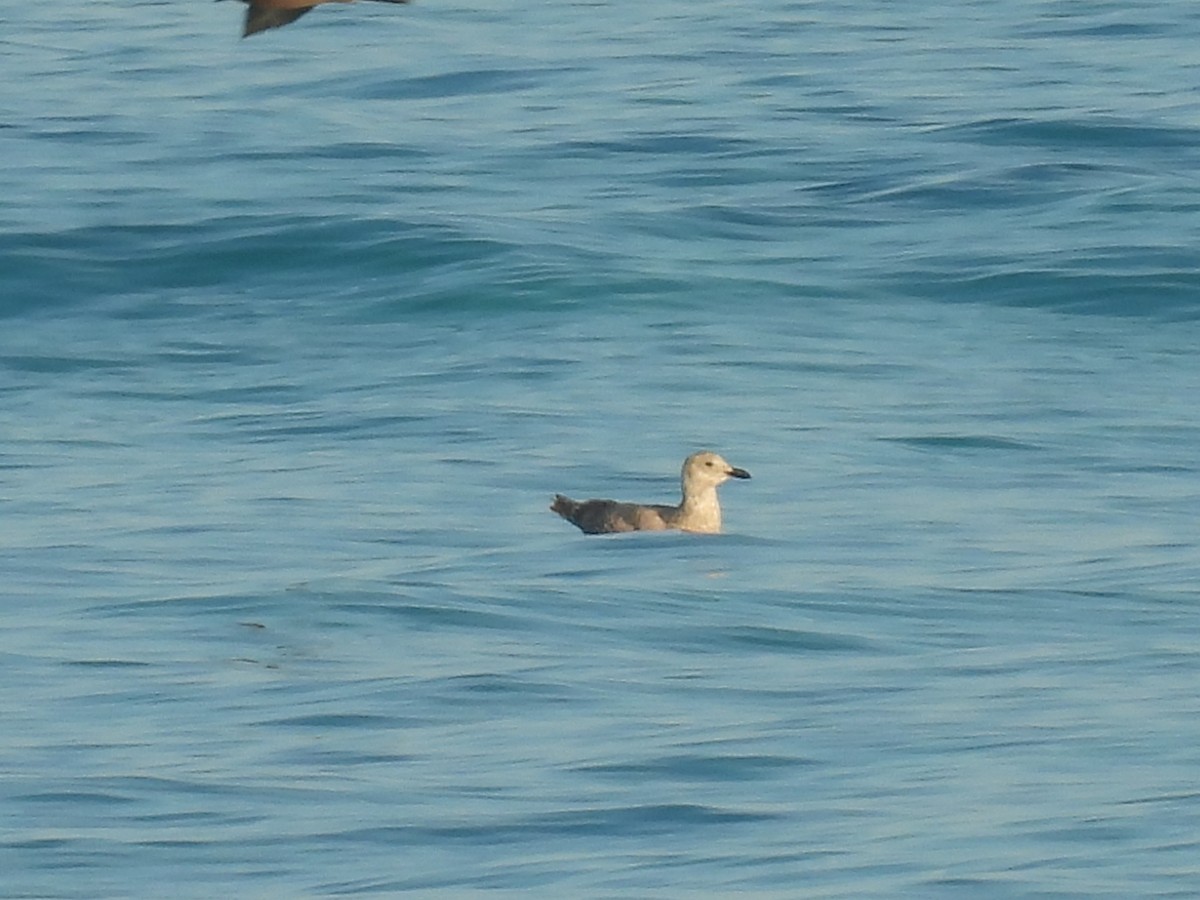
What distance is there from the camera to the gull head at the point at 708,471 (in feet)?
50.1

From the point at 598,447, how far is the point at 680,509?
1763mm

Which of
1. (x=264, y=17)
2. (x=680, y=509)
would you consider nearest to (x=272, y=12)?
(x=264, y=17)

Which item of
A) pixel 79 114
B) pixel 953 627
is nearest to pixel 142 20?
pixel 79 114

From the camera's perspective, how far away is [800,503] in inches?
613

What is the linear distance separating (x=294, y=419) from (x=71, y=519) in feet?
9.16

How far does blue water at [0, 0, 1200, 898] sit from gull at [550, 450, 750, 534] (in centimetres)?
12

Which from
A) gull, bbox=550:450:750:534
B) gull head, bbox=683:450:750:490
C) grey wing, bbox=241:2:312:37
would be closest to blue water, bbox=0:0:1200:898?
gull, bbox=550:450:750:534

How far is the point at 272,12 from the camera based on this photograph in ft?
30.0

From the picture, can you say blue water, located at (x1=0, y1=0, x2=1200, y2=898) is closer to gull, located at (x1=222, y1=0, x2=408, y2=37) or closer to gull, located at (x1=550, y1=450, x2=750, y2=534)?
gull, located at (x1=550, y1=450, x2=750, y2=534)

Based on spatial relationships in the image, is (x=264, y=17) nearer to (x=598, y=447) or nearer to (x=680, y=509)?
(x=680, y=509)

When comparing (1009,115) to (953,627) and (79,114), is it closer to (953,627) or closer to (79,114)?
(79,114)

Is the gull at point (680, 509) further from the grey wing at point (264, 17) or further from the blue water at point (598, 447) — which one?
the grey wing at point (264, 17)

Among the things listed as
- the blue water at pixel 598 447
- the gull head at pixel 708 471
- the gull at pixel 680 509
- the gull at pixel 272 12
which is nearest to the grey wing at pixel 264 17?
the gull at pixel 272 12

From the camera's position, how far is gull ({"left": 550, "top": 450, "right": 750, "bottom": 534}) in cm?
1470
